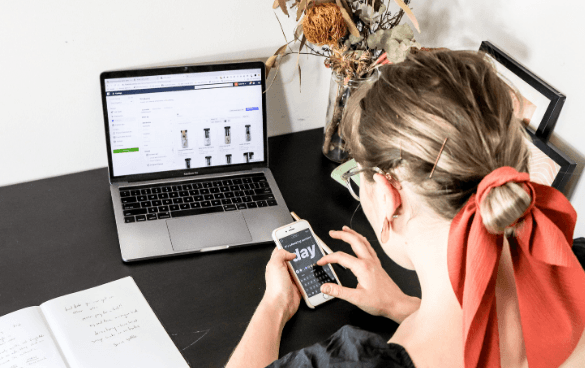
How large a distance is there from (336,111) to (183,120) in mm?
368

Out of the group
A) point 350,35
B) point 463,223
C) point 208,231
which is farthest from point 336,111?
point 463,223

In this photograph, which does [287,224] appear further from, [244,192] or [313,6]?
[313,6]

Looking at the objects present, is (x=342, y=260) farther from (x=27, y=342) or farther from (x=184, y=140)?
(x=27, y=342)

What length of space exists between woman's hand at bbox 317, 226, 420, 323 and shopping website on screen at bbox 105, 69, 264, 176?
1.26ft

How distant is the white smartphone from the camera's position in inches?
37.8

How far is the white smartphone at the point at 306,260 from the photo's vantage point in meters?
0.96

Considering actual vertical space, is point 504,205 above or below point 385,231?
above

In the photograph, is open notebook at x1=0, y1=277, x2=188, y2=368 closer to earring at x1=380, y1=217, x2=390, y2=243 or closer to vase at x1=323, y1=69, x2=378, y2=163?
earring at x1=380, y1=217, x2=390, y2=243

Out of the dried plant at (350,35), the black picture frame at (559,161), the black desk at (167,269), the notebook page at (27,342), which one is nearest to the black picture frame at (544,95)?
the black picture frame at (559,161)

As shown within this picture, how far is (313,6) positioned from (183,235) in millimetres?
535

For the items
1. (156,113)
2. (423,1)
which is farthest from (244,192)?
(423,1)

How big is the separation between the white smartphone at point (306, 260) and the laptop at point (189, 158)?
51mm

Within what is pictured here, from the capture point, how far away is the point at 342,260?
0.98m

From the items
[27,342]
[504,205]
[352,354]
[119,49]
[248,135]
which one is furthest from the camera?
[248,135]
